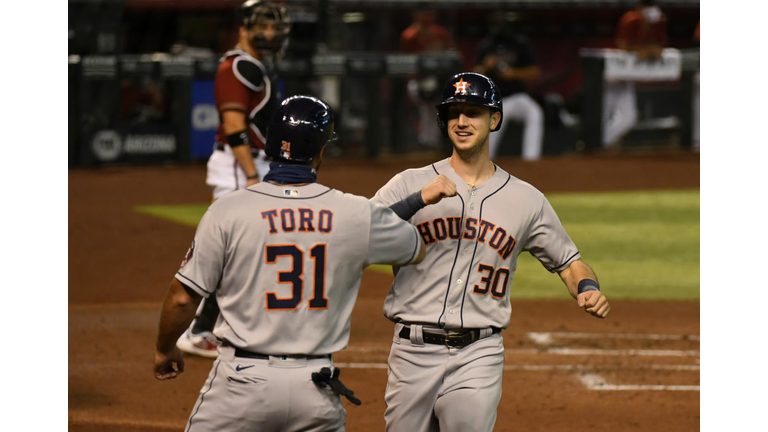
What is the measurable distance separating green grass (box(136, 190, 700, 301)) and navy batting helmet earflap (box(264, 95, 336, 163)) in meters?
5.47

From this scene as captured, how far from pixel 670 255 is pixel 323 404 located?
7.80 metres

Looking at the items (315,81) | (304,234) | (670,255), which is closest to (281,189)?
(304,234)

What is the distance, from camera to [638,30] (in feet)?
57.4

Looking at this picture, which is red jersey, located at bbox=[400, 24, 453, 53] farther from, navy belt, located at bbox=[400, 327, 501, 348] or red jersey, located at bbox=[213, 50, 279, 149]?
navy belt, located at bbox=[400, 327, 501, 348]

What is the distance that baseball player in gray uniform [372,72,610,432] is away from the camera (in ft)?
12.9

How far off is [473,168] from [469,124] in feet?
0.72

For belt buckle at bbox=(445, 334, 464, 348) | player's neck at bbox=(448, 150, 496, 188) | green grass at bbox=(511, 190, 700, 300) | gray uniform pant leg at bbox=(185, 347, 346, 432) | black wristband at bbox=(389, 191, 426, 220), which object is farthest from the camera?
green grass at bbox=(511, 190, 700, 300)

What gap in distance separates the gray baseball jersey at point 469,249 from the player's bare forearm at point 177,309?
873 millimetres

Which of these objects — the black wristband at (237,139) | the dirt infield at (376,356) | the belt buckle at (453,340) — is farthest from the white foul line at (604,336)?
the belt buckle at (453,340)

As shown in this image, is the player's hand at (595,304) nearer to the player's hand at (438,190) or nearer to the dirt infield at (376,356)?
the player's hand at (438,190)

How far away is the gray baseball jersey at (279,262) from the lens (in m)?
3.47

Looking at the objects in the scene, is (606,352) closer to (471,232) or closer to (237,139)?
(237,139)

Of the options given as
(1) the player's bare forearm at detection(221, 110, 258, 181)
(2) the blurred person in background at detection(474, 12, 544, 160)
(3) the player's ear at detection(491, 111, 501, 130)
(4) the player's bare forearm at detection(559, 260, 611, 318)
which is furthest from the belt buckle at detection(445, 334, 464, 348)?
(2) the blurred person in background at detection(474, 12, 544, 160)

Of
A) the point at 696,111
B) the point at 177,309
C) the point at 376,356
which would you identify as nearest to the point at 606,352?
the point at 376,356
